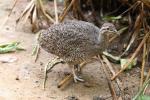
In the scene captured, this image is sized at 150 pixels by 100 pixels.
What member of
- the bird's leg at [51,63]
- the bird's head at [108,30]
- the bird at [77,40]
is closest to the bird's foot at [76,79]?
the bird at [77,40]

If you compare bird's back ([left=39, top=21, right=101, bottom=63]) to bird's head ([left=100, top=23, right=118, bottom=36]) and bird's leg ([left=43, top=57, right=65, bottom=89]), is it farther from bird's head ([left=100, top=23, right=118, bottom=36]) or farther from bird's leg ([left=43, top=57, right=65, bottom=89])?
bird's leg ([left=43, top=57, right=65, bottom=89])

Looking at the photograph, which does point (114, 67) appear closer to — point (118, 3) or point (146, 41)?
point (146, 41)

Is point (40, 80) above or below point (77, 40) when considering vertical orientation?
below

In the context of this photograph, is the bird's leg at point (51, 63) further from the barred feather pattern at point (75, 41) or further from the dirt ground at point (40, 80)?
the barred feather pattern at point (75, 41)

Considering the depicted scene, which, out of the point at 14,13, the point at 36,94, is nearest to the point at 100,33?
the point at 36,94

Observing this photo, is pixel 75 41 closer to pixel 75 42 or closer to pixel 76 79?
pixel 75 42

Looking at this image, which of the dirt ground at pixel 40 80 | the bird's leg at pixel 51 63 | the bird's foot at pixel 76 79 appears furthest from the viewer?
the bird's leg at pixel 51 63

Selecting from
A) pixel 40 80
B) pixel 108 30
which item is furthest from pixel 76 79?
pixel 108 30
